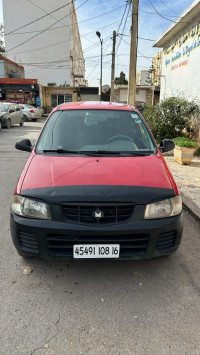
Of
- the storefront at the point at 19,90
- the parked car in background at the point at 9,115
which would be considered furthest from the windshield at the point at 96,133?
the storefront at the point at 19,90

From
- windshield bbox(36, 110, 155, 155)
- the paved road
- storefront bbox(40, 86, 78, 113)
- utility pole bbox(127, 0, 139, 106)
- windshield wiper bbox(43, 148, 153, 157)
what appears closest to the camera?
the paved road

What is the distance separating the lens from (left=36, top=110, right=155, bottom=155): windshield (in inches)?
133

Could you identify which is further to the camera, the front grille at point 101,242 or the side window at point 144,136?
the side window at point 144,136

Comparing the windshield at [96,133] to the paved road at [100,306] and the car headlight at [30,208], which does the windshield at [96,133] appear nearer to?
the car headlight at [30,208]

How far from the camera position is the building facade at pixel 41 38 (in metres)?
43.1

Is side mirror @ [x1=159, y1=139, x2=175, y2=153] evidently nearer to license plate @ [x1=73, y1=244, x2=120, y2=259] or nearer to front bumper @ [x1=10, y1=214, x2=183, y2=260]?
front bumper @ [x1=10, y1=214, x2=183, y2=260]

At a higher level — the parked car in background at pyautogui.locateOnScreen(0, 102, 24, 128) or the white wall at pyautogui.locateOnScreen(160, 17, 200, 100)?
the white wall at pyautogui.locateOnScreen(160, 17, 200, 100)

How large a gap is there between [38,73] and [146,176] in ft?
154

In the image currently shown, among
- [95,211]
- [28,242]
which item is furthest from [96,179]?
[28,242]

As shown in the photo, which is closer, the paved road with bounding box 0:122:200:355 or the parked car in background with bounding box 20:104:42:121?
the paved road with bounding box 0:122:200:355

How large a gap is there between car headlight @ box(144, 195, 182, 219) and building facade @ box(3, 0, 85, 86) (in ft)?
145

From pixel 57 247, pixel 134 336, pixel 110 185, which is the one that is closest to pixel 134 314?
pixel 134 336

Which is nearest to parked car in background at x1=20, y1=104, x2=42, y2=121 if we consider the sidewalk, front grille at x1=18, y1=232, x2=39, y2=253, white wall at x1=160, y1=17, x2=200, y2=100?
white wall at x1=160, y1=17, x2=200, y2=100

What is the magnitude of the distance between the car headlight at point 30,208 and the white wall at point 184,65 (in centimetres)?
815
